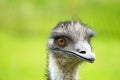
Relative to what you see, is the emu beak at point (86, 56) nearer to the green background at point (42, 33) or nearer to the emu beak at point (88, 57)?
the emu beak at point (88, 57)

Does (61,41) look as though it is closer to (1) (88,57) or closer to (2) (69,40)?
(2) (69,40)

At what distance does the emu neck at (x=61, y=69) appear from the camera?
18.4 ft

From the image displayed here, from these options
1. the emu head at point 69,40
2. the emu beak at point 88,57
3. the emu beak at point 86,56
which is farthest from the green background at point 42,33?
the emu beak at point 88,57

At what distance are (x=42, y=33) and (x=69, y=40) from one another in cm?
447

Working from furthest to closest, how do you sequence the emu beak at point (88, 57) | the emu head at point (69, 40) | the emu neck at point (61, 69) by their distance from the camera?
the emu neck at point (61, 69), the emu head at point (69, 40), the emu beak at point (88, 57)

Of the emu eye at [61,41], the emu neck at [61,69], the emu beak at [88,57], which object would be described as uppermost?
the emu eye at [61,41]

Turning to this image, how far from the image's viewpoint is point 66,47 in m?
5.59

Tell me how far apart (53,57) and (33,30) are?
180 inches

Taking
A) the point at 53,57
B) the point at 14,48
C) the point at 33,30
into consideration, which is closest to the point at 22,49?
the point at 14,48

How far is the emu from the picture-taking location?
5.56 m

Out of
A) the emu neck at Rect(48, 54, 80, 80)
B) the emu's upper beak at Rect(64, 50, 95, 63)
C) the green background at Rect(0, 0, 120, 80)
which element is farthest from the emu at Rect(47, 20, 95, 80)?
the green background at Rect(0, 0, 120, 80)

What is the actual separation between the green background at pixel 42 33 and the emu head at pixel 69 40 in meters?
2.76

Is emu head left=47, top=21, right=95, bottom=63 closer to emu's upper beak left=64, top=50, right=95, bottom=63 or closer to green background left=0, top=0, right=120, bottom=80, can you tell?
emu's upper beak left=64, top=50, right=95, bottom=63

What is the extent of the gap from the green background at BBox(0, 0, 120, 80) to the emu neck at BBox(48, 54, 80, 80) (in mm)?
2797
